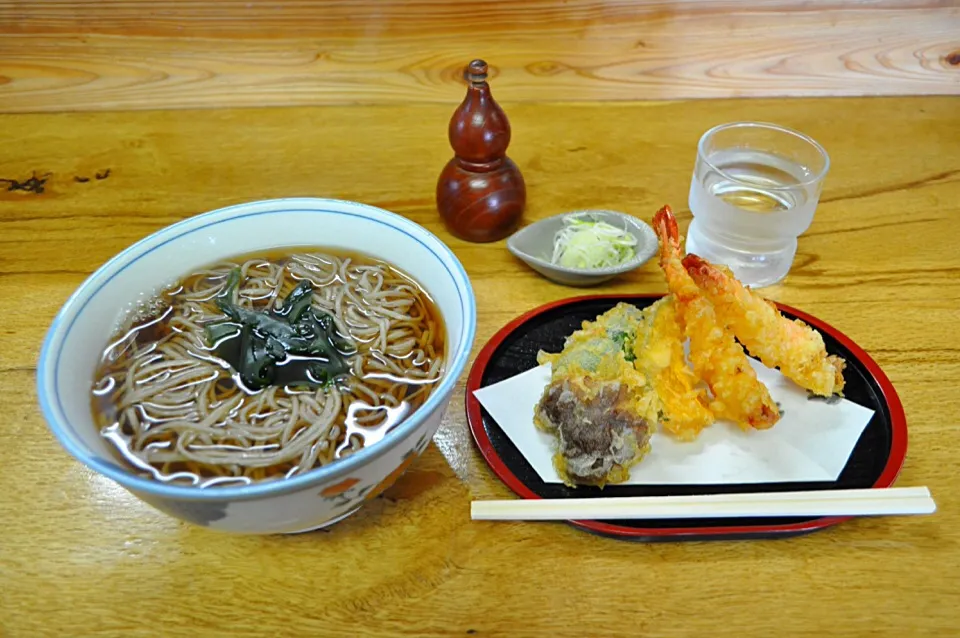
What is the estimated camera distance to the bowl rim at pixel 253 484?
2.62 ft

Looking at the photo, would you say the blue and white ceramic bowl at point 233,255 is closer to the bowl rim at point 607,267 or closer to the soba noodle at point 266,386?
the soba noodle at point 266,386

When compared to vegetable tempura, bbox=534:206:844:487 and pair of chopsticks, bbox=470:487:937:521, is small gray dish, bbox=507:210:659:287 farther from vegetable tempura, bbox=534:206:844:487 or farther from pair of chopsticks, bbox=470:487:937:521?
pair of chopsticks, bbox=470:487:937:521

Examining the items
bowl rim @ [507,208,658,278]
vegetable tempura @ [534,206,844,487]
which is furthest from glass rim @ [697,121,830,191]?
vegetable tempura @ [534,206,844,487]

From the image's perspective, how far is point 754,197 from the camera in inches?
64.5

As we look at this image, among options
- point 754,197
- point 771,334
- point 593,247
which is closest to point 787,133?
point 754,197

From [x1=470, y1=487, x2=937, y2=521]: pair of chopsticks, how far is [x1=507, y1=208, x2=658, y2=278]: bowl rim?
579mm

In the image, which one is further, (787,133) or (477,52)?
(477,52)

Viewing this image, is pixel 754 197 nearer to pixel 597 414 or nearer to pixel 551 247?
pixel 551 247

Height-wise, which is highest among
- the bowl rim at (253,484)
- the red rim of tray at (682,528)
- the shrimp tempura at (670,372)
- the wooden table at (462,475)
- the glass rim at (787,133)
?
the bowl rim at (253,484)

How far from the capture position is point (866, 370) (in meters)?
1.26

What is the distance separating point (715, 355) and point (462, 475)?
47cm

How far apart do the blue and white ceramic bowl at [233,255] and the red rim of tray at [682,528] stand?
0.16 meters

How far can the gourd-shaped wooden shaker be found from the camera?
154cm

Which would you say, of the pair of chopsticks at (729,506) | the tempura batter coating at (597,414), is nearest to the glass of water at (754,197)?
the tempura batter coating at (597,414)
